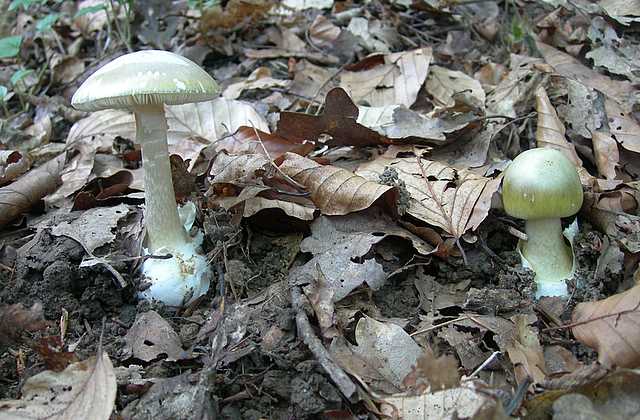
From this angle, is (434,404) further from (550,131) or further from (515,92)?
(515,92)

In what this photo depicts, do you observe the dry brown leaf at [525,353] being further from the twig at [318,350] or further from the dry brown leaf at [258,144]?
the dry brown leaf at [258,144]

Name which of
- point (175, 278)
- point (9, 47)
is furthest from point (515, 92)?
point (9, 47)

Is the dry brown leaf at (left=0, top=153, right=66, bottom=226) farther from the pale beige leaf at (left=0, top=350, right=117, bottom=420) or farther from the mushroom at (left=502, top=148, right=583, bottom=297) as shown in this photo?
the mushroom at (left=502, top=148, right=583, bottom=297)

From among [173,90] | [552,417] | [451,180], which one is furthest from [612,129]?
[173,90]

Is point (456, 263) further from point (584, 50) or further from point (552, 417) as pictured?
point (584, 50)

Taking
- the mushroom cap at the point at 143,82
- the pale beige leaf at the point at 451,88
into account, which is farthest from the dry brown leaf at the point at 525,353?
the pale beige leaf at the point at 451,88

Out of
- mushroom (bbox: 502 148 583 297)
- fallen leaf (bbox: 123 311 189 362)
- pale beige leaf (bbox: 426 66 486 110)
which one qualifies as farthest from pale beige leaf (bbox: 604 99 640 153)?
fallen leaf (bbox: 123 311 189 362)
